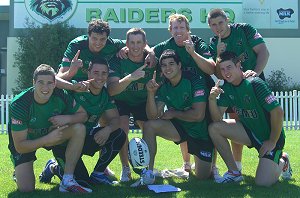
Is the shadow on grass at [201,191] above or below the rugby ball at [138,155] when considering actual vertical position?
below

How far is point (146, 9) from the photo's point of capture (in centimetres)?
2414

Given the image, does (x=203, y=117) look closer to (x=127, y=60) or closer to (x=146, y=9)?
(x=127, y=60)

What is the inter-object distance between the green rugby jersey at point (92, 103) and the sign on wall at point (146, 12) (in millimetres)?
18557

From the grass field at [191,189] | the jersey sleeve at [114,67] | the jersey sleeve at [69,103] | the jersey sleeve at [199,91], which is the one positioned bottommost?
the grass field at [191,189]

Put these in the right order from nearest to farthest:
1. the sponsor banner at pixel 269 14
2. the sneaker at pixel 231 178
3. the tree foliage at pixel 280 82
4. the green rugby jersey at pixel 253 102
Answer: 1. the green rugby jersey at pixel 253 102
2. the sneaker at pixel 231 178
3. the tree foliage at pixel 280 82
4. the sponsor banner at pixel 269 14

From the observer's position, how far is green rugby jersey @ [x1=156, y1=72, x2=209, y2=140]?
574 centimetres

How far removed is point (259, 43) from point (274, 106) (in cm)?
137

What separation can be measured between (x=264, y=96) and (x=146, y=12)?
64.0ft

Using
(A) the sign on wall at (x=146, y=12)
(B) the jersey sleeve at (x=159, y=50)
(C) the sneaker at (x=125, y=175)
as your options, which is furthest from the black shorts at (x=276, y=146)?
(A) the sign on wall at (x=146, y=12)

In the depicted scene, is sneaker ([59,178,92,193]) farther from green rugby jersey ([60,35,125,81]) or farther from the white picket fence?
the white picket fence

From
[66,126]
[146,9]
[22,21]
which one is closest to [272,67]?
[146,9]

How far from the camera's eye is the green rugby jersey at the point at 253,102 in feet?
17.3

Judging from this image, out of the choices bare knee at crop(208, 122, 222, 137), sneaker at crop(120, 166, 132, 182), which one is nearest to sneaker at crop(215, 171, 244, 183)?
bare knee at crop(208, 122, 222, 137)

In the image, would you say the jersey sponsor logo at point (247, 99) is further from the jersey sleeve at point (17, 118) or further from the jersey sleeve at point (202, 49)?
the jersey sleeve at point (17, 118)
